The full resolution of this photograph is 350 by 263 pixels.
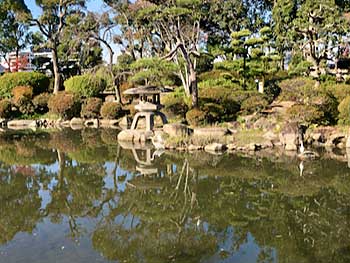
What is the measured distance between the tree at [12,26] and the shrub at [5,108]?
554cm

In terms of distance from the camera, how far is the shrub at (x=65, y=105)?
2226cm

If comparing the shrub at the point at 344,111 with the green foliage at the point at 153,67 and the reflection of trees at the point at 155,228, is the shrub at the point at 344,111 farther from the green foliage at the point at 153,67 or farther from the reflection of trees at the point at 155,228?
the reflection of trees at the point at 155,228

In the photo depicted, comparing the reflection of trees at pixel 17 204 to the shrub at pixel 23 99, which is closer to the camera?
the reflection of trees at pixel 17 204

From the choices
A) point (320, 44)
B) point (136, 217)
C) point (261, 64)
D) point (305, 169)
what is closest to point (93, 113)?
point (261, 64)

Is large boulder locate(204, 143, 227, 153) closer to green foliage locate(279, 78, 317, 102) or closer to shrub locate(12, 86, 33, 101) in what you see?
green foliage locate(279, 78, 317, 102)

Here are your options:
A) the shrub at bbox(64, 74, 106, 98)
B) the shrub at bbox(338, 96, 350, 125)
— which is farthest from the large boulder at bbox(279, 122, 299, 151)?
the shrub at bbox(64, 74, 106, 98)

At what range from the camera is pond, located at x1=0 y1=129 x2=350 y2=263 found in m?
5.21

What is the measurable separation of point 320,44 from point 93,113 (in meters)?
12.4

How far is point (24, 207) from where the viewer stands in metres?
7.16

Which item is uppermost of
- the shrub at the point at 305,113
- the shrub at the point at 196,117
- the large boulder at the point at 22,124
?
the shrub at the point at 305,113

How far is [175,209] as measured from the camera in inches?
275

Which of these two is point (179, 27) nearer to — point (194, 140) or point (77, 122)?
point (194, 140)

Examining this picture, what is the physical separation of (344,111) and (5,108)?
17.9m

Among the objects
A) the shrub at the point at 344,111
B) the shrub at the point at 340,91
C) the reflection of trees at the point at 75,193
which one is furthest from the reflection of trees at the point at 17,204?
the shrub at the point at 340,91
